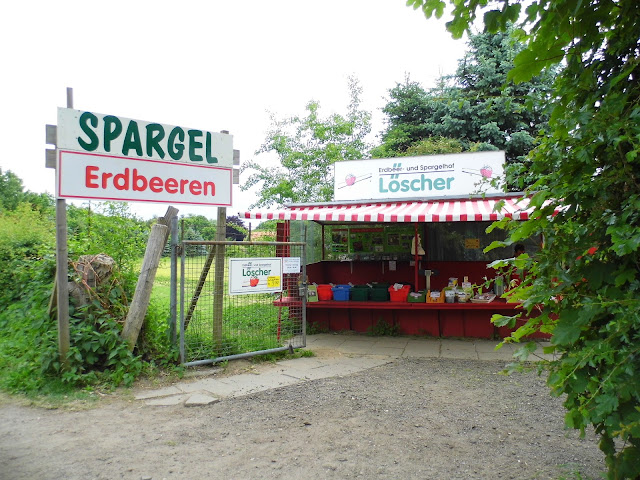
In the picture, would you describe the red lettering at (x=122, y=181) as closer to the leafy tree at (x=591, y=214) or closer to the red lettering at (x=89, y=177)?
the red lettering at (x=89, y=177)

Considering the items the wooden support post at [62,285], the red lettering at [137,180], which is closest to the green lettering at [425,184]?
the red lettering at [137,180]

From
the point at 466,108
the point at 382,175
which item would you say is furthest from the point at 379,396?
the point at 466,108

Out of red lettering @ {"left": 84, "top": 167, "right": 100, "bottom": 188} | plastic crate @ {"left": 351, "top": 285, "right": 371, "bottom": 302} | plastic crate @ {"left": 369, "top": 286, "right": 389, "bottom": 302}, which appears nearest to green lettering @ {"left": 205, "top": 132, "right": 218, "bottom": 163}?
red lettering @ {"left": 84, "top": 167, "right": 100, "bottom": 188}

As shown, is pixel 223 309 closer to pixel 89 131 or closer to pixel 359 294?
pixel 89 131

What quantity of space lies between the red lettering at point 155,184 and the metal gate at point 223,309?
820mm

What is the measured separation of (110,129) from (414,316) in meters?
6.08

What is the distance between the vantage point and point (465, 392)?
18.1ft

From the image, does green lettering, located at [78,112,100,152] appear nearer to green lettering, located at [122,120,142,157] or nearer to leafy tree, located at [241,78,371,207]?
green lettering, located at [122,120,142,157]

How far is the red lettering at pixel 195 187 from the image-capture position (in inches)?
260

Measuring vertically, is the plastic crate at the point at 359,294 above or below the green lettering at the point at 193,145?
below

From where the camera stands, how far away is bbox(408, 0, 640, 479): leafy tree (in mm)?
1866

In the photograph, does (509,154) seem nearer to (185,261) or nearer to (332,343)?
(332,343)

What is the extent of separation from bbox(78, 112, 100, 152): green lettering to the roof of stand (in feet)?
10.3

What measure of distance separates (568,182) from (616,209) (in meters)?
0.22
